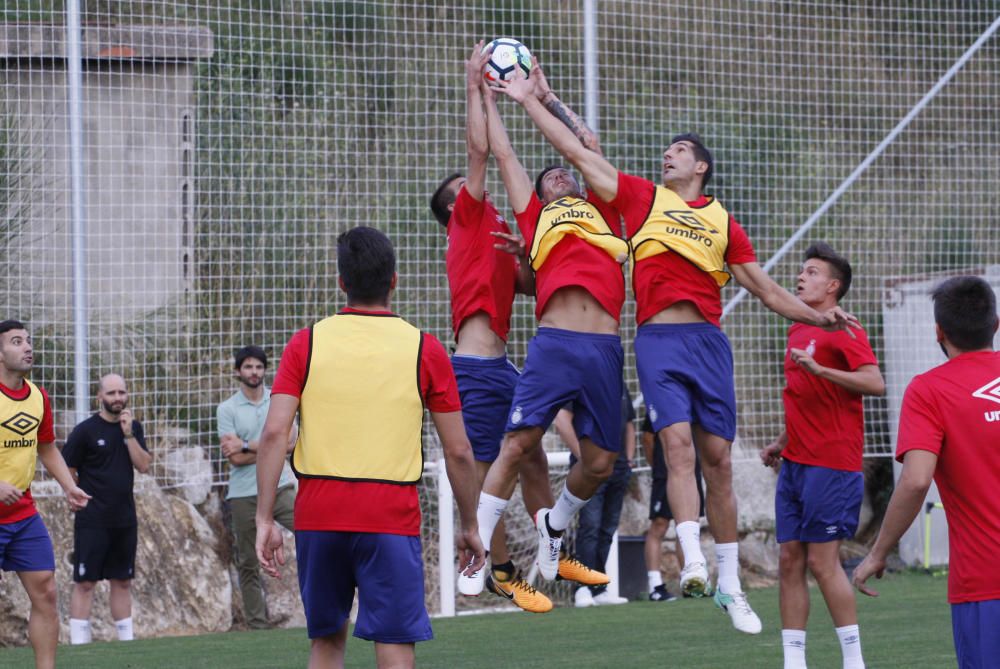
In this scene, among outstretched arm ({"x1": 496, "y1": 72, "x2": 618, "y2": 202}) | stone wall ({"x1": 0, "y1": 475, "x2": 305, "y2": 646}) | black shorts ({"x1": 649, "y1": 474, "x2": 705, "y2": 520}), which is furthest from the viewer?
black shorts ({"x1": 649, "y1": 474, "x2": 705, "y2": 520})

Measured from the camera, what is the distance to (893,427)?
16.2m

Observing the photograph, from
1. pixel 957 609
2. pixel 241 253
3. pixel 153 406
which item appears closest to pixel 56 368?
pixel 153 406

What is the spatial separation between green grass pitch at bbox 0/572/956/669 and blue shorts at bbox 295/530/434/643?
387 centimetres

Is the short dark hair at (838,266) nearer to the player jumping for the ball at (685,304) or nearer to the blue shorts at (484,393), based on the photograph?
the player jumping for the ball at (685,304)

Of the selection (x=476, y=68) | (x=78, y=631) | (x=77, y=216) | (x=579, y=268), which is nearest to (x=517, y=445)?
(x=579, y=268)

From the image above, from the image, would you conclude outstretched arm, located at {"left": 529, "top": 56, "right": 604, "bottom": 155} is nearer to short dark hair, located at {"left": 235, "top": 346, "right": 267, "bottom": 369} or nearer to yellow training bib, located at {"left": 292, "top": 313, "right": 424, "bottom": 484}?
yellow training bib, located at {"left": 292, "top": 313, "right": 424, "bottom": 484}

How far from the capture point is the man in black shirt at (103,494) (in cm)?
1107

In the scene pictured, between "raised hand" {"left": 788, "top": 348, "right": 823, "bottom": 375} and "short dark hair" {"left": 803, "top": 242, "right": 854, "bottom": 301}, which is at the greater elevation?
"short dark hair" {"left": 803, "top": 242, "right": 854, "bottom": 301}

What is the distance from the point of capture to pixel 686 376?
7.21m

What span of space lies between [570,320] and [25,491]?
3.51 m

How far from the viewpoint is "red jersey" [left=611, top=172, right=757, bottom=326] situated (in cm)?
721

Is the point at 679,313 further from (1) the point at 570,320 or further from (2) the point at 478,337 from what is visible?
(2) the point at 478,337

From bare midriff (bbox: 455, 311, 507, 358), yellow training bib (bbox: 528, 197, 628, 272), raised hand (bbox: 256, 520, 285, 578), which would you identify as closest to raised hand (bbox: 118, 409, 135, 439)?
bare midriff (bbox: 455, 311, 507, 358)

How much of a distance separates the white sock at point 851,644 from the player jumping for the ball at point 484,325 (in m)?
1.64
